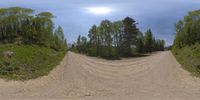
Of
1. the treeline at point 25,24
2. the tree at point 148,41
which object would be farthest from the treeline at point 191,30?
the treeline at point 25,24

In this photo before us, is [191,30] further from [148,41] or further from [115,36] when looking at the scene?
[148,41]

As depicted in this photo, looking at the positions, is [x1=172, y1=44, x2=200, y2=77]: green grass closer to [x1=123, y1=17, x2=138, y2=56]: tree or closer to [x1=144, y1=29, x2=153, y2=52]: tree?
[x1=123, y1=17, x2=138, y2=56]: tree

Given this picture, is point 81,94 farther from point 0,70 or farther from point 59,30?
point 59,30

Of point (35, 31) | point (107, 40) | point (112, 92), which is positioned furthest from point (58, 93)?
point (107, 40)

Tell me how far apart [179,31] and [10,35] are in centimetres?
3679

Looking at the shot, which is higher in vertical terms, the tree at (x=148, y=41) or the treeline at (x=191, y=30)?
the treeline at (x=191, y=30)

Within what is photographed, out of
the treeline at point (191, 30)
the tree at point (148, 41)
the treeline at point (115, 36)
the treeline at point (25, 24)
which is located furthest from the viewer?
the tree at point (148, 41)

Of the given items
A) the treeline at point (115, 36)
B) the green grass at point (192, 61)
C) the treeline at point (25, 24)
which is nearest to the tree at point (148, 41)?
the treeline at point (115, 36)

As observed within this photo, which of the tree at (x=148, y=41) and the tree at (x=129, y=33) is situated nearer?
the tree at (x=129, y=33)

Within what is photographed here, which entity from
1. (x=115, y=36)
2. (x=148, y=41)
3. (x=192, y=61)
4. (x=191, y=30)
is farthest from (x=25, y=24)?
(x=192, y=61)

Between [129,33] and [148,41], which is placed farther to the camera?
[148,41]

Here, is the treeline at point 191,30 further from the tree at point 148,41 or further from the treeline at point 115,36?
the tree at point 148,41

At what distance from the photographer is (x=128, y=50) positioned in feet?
239

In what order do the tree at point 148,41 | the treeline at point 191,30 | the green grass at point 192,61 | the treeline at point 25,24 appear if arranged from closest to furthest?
the green grass at point 192,61
the treeline at point 191,30
the treeline at point 25,24
the tree at point 148,41
